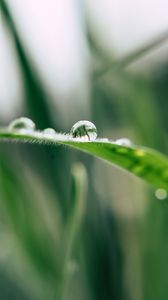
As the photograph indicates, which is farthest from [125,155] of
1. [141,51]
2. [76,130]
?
[141,51]

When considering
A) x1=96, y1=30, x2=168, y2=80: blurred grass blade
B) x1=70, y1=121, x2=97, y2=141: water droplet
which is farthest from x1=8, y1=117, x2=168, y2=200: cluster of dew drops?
x1=96, y1=30, x2=168, y2=80: blurred grass blade

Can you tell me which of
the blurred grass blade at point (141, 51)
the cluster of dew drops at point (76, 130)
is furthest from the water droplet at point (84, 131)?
the blurred grass blade at point (141, 51)

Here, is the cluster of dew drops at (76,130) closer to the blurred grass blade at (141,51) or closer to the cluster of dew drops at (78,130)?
the cluster of dew drops at (78,130)

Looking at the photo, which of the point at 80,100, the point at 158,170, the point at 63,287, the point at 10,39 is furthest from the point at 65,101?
the point at 158,170

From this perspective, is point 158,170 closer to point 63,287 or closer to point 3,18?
point 63,287

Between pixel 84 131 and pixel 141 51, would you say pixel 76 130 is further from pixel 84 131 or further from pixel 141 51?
pixel 141 51

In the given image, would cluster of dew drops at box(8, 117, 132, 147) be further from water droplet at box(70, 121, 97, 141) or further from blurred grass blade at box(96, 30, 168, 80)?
blurred grass blade at box(96, 30, 168, 80)

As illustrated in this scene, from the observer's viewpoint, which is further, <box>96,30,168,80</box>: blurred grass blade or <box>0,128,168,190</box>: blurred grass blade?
<box>96,30,168,80</box>: blurred grass blade
